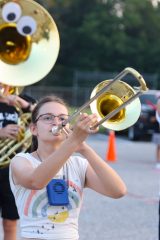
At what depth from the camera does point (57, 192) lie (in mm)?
3004

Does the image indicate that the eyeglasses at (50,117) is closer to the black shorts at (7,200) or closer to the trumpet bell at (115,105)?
the trumpet bell at (115,105)

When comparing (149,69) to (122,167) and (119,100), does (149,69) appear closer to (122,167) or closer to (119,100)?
(122,167)

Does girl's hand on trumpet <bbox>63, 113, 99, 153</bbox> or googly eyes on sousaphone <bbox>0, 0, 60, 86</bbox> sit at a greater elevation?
googly eyes on sousaphone <bbox>0, 0, 60, 86</bbox>

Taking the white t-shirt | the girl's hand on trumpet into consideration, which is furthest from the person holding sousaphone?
the girl's hand on trumpet

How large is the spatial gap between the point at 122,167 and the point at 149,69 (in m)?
33.2

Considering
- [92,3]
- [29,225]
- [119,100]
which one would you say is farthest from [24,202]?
[92,3]

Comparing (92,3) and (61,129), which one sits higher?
(92,3)

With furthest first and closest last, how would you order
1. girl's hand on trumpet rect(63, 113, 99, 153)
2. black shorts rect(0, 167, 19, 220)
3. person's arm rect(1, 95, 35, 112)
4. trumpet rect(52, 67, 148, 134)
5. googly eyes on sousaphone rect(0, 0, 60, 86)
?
black shorts rect(0, 167, 19, 220) < person's arm rect(1, 95, 35, 112) < googly eyes on sousaphone rect(0, 0, 60, 86) < trumpet rect(52, 67, 148, 134) < girl's hand on trumpet rect(63, 113, 99, 153)

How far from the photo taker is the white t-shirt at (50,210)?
116 inches

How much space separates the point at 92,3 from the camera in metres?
48.4

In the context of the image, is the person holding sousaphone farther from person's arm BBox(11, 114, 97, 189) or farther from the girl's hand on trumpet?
the girl's hand on trumpet

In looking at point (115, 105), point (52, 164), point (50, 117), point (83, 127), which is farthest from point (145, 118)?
point (83, 127)

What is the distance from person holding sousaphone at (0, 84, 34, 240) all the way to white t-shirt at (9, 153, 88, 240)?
159cm

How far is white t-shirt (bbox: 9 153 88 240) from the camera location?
2957mm
